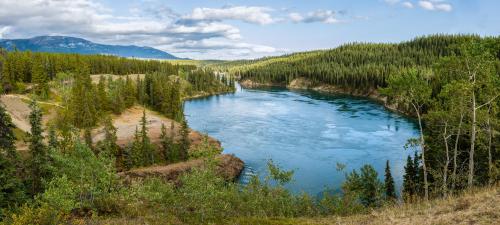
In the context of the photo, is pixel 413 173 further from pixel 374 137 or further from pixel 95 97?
pixel 95 97

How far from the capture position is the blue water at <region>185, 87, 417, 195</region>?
A: 76.7 m

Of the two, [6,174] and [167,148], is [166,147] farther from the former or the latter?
[6,174]

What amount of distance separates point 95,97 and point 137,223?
3614 inches

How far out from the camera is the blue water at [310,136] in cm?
7669

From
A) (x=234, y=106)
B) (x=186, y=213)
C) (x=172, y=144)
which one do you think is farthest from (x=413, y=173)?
(x=234, y=106)

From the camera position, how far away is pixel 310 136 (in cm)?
10575

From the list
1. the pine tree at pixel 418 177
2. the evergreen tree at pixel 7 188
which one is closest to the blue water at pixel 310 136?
the pine tree at pixel 418 177

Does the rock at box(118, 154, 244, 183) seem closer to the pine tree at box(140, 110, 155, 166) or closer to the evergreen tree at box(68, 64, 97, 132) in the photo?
the pine tree at box(140, 110, 155, 166)

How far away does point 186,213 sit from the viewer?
34250 millimetres

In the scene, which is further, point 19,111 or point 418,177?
point 19,111

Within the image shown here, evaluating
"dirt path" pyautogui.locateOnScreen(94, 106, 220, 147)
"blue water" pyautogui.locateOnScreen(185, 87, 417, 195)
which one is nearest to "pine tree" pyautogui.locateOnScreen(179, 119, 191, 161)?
"dirt path" pyautogui.locateOnScreen(94, 106, 220, 147)

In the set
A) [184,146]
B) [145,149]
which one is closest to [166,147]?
[184,146]

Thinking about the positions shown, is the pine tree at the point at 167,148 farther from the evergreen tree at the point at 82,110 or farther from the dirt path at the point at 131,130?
the evergreen tree at the point at 82,110

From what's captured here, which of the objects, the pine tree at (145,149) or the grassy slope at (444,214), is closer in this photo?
the grassy slope at (444,214)
